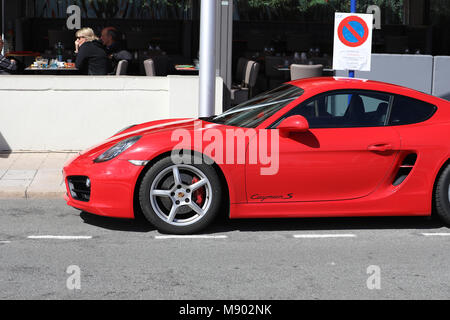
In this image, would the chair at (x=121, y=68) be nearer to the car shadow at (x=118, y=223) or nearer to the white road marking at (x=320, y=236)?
the car shadow at (x=118, y=223)

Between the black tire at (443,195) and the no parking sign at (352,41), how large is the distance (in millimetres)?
3231

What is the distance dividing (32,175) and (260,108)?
332 cm

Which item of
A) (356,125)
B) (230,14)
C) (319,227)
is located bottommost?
(319,227)

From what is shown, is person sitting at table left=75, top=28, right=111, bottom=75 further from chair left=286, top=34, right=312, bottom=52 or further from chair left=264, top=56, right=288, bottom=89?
chair left=286, top=34, right=312, bottom=52

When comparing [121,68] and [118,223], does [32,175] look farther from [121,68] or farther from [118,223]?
[121,68]

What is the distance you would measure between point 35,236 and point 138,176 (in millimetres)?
1039

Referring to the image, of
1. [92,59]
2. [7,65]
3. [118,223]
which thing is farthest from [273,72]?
[118,223]

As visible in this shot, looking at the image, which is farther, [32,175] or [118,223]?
[32,175]

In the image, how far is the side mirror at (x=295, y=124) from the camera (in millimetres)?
6465

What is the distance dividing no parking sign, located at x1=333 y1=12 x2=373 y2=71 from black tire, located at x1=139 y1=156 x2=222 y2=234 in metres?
3.78

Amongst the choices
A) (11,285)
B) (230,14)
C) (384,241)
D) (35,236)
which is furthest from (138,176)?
(230,14)

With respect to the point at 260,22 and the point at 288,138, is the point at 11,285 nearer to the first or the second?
the point at 288,138

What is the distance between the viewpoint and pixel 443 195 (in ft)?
22.6
